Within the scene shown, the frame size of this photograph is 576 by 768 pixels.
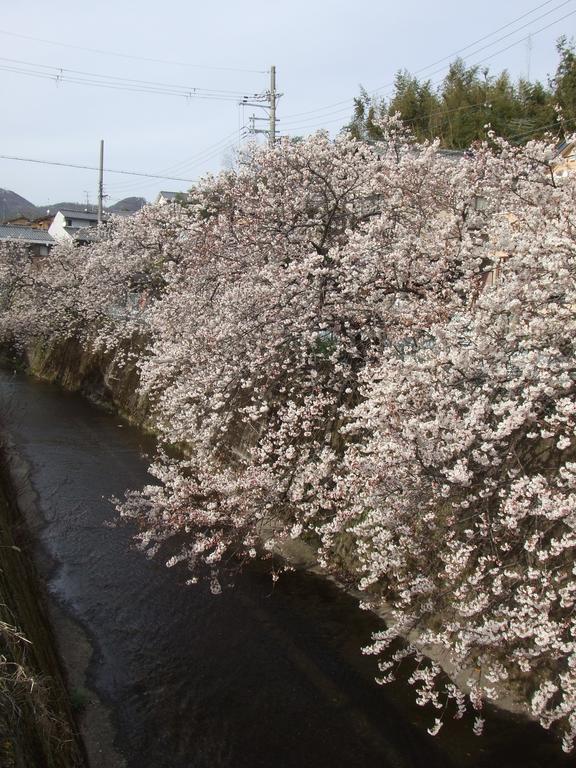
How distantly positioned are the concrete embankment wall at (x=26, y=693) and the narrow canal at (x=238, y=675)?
100 cm

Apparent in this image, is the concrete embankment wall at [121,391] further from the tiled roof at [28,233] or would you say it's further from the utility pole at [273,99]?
the tiled roof at [28,233]

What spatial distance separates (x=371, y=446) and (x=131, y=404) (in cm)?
1410

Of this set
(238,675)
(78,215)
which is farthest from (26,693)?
(78,215)

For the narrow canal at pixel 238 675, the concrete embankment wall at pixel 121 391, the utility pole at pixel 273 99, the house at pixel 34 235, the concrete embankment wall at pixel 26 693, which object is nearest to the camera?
the concrete embankment wall at pixel 26 693

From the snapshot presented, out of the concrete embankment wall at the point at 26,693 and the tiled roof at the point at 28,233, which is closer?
the concrete embankment wall at the point at 26,693

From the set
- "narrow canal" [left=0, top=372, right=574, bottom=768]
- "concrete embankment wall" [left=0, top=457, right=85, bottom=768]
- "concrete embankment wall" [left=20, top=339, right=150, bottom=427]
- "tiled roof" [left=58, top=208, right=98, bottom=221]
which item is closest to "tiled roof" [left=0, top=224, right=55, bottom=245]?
"tiled roof" [left=58, top=208, right=98, bottom=221]

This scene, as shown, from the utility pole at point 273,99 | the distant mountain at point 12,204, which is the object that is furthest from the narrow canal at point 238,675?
the distant mountain at point 12,204

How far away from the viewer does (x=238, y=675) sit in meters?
7.88

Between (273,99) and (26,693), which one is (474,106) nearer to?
(273,99)

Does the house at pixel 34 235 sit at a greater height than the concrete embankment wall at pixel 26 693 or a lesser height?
greater

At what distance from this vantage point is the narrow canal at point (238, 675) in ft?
22.0

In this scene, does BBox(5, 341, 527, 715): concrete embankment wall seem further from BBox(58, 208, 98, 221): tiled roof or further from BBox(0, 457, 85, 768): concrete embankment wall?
BBox(58, 208, 98, 221): tiled roof

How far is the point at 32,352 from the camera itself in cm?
2822

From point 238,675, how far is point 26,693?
431cm
